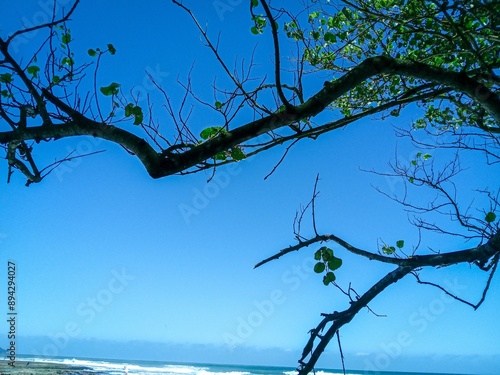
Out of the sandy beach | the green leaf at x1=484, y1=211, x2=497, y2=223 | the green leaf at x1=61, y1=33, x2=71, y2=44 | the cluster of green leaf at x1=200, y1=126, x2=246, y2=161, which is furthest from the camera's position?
the sandy beach

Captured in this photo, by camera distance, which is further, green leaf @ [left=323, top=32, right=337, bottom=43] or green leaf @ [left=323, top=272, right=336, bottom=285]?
green leaf @ [left=323, top=32, right=337, bottom=43]

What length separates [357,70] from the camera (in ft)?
6.12

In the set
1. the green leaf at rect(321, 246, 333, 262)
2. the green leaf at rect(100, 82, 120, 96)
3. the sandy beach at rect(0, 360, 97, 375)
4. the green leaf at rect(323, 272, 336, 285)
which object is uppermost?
the green leaf at rect(100, 82, 120, 96)

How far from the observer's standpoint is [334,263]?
199 centimetres

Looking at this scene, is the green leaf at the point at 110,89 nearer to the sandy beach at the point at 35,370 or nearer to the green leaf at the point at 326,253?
the green leaf at the point at 326,253

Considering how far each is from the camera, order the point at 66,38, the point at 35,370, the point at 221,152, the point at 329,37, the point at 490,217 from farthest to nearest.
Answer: the point at 35,370, the point at 329,37, the point at 66,38, the point at 490,217, the point at 221,152

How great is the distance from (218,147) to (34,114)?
44.0 inches

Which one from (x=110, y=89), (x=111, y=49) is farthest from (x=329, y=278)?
(x=111, y=49)

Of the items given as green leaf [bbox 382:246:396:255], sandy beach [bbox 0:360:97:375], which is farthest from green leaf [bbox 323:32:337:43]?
sandy beach [bbox 0:360:97:375]

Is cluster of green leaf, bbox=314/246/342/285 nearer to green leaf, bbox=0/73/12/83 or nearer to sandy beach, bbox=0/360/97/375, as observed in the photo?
green leaf, bbox=0/73/12/83

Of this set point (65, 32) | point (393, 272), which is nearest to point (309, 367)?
point (393, 272)

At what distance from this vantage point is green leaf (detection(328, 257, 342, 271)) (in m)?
1.98

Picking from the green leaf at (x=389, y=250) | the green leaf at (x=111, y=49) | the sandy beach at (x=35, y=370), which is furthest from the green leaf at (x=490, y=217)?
the sandy beach at (x=35, y=370)

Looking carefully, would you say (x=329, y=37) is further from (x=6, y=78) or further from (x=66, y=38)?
(x=6, y=78)
